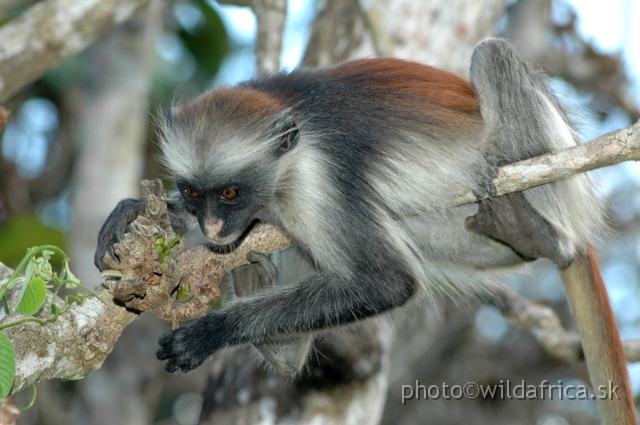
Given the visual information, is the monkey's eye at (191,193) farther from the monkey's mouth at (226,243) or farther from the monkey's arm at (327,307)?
the monkey's arm at (327,307)

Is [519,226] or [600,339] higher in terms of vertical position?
[519,226]

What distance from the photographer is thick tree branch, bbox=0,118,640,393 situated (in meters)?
3.11

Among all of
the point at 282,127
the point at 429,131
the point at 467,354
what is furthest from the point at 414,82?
the point at 467,354

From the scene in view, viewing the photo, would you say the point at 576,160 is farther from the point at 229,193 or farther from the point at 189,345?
the point at 189,345

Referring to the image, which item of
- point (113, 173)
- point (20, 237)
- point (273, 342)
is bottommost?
point (113, 173)

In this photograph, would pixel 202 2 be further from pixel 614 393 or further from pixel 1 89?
pixel 614 393

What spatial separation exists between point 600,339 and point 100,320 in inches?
118

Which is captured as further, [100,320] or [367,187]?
[367,187]

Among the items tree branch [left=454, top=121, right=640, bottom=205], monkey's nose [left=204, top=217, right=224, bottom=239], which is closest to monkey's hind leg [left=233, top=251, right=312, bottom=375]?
monkey's nose [left=204, top=217, right=224, bottom=239]

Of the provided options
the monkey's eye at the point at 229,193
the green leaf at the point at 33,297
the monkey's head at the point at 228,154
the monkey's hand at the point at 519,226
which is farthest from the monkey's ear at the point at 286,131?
the green leaf at the point at 33,297

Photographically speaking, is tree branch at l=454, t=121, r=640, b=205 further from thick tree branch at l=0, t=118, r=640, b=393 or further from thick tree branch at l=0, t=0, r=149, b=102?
thick tree branch at l=0, t=0, r=149, b=102

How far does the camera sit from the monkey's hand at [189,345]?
391 cm

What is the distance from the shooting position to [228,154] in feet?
13.0

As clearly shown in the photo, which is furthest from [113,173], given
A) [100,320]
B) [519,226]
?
[519,226]
